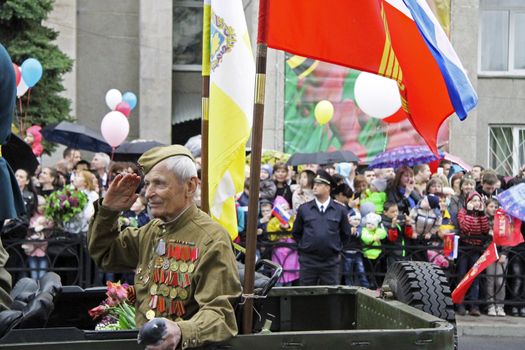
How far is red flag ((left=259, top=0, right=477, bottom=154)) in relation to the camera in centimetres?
565

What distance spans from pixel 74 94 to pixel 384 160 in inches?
496

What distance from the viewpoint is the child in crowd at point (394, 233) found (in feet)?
40.2

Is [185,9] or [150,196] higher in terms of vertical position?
[185,9]

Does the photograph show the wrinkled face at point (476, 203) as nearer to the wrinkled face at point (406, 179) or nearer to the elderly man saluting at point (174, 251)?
the wrinkled face at point (406, 179)

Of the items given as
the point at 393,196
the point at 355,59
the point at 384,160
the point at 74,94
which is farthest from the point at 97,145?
the point at 355,59

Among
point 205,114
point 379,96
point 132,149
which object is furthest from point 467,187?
point 205,114

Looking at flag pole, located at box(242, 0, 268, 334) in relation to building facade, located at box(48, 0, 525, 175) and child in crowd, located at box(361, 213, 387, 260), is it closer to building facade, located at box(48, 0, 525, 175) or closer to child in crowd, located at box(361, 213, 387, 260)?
child in crowd, located at box(361, 213, 387, 260)

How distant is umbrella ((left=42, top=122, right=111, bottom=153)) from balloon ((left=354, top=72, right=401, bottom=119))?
197 inches

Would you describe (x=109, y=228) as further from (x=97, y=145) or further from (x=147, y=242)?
(x=97, y=145)

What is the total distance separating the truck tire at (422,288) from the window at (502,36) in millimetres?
20733

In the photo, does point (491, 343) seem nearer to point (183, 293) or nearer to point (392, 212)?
point (392, 212)

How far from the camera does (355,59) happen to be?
19.0 feet

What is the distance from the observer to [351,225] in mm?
12227

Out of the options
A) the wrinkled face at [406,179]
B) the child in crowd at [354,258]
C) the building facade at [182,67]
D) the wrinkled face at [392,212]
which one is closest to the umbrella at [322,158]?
the wrinkled face at [406,179]
